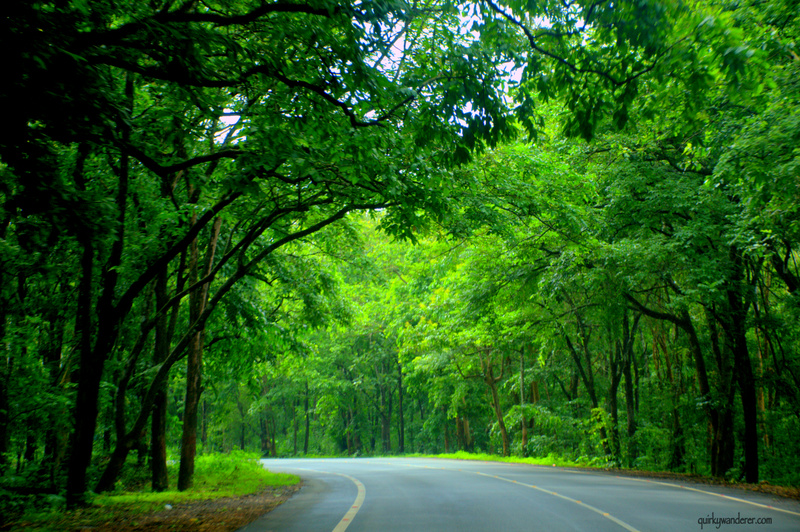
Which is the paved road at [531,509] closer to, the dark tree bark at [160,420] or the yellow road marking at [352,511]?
the yellow road marking at [352,511]

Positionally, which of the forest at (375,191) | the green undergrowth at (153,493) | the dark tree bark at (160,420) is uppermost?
the forest at (375,191)

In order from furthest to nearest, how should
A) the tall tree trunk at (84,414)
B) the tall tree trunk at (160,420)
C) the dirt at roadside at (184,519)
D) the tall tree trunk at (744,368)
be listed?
the tall tree trunk at (744,368) → the tall tree trunk at (160,420) → the tall tree trunk at (84,414) → the dirt at roadside at (184,519)

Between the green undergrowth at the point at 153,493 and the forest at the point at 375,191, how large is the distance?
476 mm

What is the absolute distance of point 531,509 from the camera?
8.42m

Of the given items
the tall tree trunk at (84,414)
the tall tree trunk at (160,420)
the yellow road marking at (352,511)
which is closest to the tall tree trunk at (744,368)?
the yellow road marking at (352,511)

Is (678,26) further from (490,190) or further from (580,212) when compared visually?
(580,212)

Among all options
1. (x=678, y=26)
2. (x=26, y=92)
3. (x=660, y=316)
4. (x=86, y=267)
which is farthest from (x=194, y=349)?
(x=660, y=316)

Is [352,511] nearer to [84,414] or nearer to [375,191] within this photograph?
[84,414]

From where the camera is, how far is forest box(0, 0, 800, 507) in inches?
222

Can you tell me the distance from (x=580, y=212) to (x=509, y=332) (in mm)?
9016

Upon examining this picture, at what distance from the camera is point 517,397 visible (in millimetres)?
35125

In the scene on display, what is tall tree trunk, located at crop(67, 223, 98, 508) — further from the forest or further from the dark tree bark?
the dark tree bark

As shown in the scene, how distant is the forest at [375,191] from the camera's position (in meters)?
5.63

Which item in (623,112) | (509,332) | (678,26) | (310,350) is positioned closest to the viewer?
(678,26)
